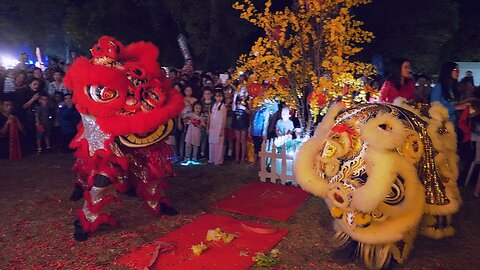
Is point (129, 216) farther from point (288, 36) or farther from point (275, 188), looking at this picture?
point (288, 36)

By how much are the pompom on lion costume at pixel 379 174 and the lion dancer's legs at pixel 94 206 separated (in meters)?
2.05

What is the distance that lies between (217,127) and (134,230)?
3248mm

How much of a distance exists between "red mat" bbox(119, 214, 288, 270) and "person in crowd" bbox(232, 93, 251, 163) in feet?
9.84

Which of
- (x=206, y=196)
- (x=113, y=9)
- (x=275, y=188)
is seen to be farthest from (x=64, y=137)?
(x=113, y=9)

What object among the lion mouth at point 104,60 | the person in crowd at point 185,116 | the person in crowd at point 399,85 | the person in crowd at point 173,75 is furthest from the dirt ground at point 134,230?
the person in crowd at point 173,75

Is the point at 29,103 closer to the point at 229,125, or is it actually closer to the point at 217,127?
the point at 217,127

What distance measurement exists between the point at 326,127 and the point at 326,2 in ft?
8.22

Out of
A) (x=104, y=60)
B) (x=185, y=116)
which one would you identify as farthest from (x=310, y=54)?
(x=104, y=60)

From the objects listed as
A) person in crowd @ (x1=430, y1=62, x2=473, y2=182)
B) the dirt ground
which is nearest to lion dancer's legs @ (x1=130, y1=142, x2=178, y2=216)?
the dirt ground

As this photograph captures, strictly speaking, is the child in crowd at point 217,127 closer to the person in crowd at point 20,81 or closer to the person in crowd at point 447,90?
the person in crowd at point 447,90

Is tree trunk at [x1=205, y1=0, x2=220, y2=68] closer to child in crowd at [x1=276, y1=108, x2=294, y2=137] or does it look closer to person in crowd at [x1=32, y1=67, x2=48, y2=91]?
person in crowd at [x1=32, y1=67, x2=48, y2=91]

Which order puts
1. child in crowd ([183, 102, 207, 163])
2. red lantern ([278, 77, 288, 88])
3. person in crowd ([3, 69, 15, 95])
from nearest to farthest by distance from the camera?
red lantern ([278, 77, 288, 88]) → child in crowd ([183, 102, 207, 163]) → person in crowd ([3, 69, 15, 95])

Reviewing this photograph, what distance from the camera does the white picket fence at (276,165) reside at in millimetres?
6363

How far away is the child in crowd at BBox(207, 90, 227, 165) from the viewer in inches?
293
